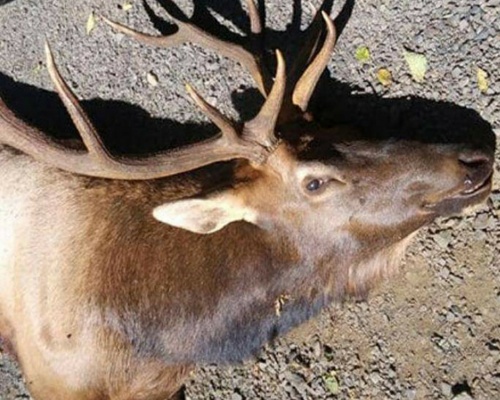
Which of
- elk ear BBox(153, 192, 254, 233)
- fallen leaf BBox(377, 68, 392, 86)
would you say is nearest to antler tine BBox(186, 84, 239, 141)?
elk ear BBox(153, 192, 254, 233)

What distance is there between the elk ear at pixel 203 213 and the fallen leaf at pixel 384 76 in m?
1.44

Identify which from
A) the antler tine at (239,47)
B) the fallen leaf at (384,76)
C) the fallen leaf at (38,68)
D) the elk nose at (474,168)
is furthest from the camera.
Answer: the fallen leaf at (38,68)

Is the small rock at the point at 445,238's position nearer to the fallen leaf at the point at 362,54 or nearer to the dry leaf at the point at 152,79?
the fallen leaf at the point at 362,54

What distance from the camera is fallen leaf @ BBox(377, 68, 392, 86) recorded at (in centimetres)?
599

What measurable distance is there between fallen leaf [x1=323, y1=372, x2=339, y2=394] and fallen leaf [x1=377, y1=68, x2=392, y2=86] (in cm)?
197

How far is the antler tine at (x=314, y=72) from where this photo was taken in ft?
17.4

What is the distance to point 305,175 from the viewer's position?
199 inches

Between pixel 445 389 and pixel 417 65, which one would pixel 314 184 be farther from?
pixel 445 389

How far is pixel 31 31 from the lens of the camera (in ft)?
24.1

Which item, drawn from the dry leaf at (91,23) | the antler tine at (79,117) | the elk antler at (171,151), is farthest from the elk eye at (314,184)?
the dry leaf at (91,23)

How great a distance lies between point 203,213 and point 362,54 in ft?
5.81

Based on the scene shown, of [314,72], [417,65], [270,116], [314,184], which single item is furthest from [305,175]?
[417,65]

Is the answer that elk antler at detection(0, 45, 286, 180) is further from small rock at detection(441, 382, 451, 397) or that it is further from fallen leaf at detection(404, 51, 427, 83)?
small rock at detection(441, 382, 451, 397)

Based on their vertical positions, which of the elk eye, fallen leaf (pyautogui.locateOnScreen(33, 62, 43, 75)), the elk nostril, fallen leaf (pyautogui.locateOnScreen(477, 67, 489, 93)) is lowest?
fallen leaf (pyautogui.locateOnScreen(33, 62, 43, 75))
